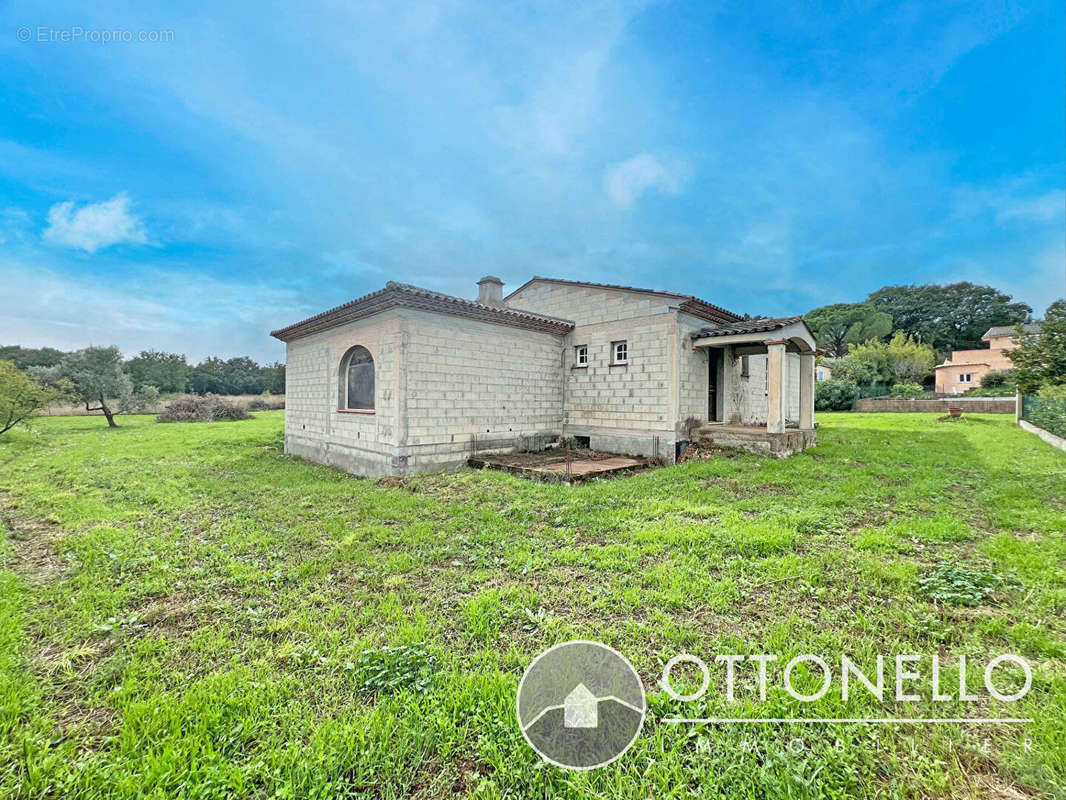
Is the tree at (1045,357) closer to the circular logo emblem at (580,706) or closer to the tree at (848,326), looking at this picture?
the circular logo emblem at (580,706)

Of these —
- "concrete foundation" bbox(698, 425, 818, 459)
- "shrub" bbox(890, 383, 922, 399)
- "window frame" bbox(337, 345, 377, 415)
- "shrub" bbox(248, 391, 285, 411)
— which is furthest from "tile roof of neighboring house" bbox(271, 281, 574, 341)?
"shrub" bbox(890, 383, 922, 399)

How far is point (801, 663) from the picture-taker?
2506 millimetres

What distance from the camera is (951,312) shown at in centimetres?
4888

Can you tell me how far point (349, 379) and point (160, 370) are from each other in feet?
150

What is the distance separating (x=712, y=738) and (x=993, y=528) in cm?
568

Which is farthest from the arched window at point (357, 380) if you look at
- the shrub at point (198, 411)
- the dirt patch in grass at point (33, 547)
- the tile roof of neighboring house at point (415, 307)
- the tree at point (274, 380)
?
the tree at point (274, 380)

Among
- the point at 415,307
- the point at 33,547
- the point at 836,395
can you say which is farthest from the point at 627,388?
the point at 836,395

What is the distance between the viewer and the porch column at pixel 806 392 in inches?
496

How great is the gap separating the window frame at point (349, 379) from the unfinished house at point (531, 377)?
4 cm

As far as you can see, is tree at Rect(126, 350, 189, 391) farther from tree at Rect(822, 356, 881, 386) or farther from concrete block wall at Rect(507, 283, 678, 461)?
tree at Rect(822, 356, 881, 386)

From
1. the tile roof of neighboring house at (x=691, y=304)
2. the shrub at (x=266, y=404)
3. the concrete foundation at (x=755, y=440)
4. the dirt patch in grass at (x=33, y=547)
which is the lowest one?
the dirt patch in grass at (x=33, y=547)

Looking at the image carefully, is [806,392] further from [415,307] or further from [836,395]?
[836,395]

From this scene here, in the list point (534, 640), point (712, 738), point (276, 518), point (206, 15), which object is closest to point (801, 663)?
point (712, 738)

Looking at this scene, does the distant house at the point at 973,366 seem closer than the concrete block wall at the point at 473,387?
No
